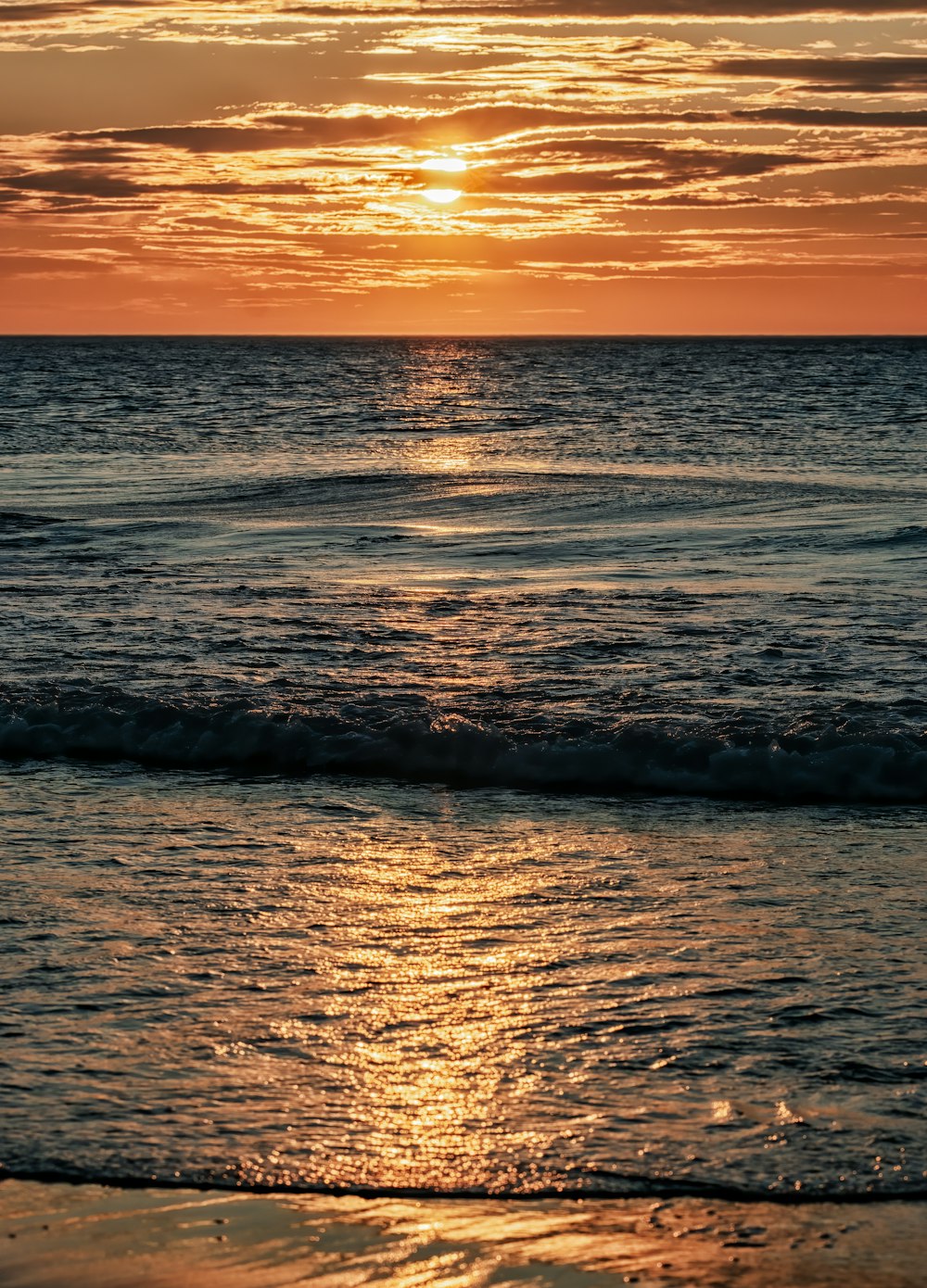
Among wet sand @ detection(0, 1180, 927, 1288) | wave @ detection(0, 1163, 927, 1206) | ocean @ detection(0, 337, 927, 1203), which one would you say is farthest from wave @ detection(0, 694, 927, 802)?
wet sand @ detection(0, 1180, 927, 1288)

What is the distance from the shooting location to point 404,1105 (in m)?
4.21

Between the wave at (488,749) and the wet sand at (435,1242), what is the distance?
4462 mm

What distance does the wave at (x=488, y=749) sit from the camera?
26.8 ft

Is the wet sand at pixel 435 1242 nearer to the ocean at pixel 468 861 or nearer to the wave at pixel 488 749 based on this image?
the ocean at pixel 468 861

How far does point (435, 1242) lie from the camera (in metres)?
3.55

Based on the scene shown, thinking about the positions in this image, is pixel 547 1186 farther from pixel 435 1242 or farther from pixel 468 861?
pixel 468 861

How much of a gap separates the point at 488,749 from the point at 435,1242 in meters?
5.16

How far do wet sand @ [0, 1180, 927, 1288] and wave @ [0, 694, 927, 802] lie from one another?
4.46 metres

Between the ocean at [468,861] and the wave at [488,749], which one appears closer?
the ocean at [468,861]

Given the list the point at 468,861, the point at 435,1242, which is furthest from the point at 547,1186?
the point at 468,861

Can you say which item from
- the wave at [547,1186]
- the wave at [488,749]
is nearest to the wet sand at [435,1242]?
the wave at [547,1186]

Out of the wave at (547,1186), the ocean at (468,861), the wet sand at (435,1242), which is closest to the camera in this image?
the wet sand at (435,1242)

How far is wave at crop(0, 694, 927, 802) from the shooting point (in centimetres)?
816

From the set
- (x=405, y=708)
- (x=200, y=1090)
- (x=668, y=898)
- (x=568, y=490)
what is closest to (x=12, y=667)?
(x=405, y=708)
